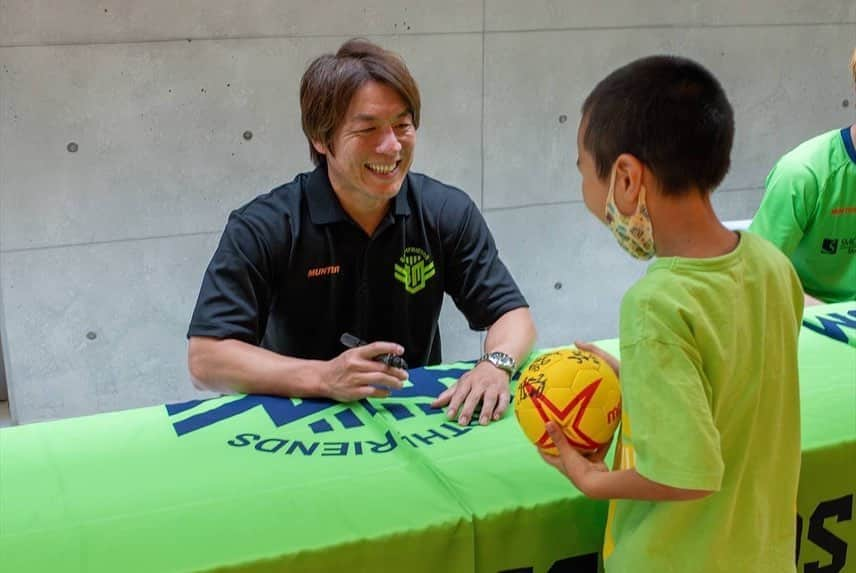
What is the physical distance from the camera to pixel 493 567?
65.2 inches

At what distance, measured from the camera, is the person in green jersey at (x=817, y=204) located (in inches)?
113

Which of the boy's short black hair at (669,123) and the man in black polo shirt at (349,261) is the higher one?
the boy's short black hair at (669,123)

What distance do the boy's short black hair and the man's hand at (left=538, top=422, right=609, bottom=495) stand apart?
0.42m

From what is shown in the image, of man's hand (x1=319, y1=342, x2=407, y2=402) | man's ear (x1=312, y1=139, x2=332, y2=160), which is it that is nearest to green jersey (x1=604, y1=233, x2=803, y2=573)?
man's hand (x1=319, y1=342, x2=407, y2=402)

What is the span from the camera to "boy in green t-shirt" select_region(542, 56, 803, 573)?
4.20ft

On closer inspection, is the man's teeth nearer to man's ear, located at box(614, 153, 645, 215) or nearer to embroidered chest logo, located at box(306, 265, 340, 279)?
embroidered chest logo, located at box(306, 265, 340, 279)

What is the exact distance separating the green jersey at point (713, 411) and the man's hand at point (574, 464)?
57mm

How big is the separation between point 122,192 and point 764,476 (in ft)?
10.1

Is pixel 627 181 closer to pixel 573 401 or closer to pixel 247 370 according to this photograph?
pixel 573 401

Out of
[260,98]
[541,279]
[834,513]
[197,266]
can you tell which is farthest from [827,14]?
[834,513]

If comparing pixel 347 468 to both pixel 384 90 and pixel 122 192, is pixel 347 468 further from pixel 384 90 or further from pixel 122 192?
pixel 122 192

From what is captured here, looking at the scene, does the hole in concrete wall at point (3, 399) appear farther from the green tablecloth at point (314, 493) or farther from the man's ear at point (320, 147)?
the green tablecloth at point (314, 493)

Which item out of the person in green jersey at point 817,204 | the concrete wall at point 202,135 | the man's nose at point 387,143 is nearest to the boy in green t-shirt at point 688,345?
the man's nose at point 387,143

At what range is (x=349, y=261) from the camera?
8.47 ft
